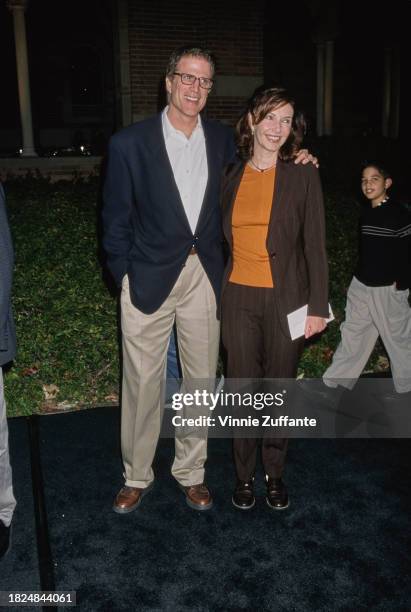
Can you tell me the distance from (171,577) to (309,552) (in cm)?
73

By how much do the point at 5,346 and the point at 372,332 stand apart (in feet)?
9.82

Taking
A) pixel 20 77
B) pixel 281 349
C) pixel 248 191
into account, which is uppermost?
pixel 20 77

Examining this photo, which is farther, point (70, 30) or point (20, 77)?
point (70, 30)

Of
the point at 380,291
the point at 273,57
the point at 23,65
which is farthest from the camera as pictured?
the point at 273,57

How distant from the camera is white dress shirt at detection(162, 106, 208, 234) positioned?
3066mm

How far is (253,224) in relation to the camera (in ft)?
9.89

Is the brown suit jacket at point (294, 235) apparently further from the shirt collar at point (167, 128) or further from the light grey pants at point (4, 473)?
A: the light grey pants at point (4, 473)

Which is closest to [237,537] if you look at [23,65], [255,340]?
[255,340]

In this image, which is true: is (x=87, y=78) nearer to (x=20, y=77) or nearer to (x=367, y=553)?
(x=20, y=77)

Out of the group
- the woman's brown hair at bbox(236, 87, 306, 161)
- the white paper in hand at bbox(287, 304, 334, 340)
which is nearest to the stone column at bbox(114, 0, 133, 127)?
the woman's brown hair at bbox(236, 87, 306, 161)

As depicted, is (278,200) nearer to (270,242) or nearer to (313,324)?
(270,242)

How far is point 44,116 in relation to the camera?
25.4 m

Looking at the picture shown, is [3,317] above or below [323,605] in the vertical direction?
above

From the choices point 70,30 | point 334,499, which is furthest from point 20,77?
point 70,30
